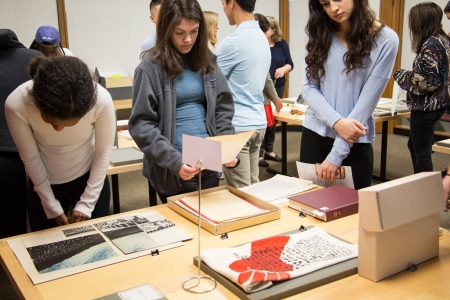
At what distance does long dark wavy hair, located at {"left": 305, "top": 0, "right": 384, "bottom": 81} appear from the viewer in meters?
1.80

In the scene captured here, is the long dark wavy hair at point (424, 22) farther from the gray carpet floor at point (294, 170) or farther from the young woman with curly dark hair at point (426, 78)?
the gray carpet floor at point (294, 170)

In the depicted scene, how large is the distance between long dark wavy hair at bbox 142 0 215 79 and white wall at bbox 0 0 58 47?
3744 millimetres

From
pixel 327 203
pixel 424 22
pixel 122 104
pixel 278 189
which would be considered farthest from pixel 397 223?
pixel 122 104

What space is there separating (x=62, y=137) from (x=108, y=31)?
4.08m

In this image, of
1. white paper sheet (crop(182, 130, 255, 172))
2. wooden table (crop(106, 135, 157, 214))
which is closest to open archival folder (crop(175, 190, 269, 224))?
white paper sheet (crop(182, 130, 255, 172))

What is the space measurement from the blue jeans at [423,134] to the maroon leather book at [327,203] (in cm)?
208

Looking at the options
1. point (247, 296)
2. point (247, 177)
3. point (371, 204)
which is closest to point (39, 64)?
point (247, 296)

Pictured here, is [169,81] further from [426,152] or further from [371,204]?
[426,152]

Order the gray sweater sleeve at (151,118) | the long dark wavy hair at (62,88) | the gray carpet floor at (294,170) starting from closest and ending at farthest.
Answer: the long dark wavy hair at (62,88) < the gray sweater sleeve at (151,118) < the gray carpet floor at (294,170)

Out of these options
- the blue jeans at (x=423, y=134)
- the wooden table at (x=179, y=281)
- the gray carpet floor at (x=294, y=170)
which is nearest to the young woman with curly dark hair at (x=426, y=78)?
the blue jeans at (x=423, y=134)

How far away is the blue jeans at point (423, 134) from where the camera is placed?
351 cm

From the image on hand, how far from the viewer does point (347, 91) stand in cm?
187

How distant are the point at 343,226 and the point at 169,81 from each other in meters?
0.83

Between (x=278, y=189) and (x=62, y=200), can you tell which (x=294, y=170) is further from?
(x=62, y=200)
